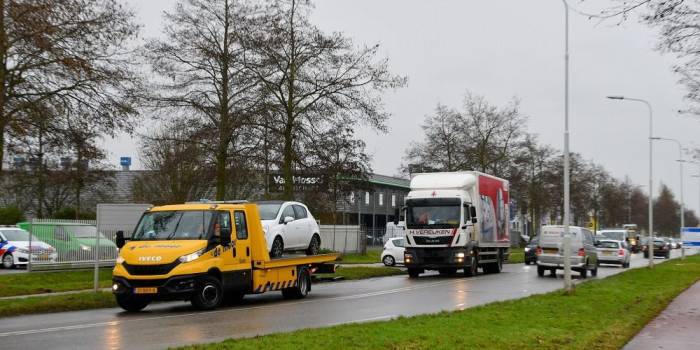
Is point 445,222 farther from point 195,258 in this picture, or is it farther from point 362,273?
point 195,258

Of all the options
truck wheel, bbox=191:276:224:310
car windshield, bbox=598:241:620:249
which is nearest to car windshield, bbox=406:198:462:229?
truck wheel, bbox=191:276:224:310

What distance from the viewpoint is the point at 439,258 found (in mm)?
28422

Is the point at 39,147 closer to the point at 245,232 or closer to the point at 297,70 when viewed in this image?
the point at 245,232

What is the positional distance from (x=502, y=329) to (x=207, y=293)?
679 cm

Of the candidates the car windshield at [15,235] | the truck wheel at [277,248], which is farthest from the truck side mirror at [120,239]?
the car windshield at [15,235]

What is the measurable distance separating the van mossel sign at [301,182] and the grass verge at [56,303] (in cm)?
1317

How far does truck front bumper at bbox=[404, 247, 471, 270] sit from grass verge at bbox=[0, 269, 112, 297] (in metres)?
10.7

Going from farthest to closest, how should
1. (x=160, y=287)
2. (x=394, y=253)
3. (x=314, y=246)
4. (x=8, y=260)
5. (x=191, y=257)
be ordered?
(x=394, y=253)
(x=8, y=260)
(x=314, y=246)
(x=191, y=257)
(x=160, y=287)

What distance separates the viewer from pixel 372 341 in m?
10.5

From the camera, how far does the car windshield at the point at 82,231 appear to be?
26038 mm

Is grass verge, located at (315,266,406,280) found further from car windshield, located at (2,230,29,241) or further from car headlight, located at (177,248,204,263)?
car windshield, located at (2,230,29,241)

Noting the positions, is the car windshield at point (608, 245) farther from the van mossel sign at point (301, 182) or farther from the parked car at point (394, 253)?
the van mossel sign at point (301, 182)

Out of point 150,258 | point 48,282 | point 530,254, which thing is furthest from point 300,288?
point 530,254

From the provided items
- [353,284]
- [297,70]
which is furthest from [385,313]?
[297,70]
